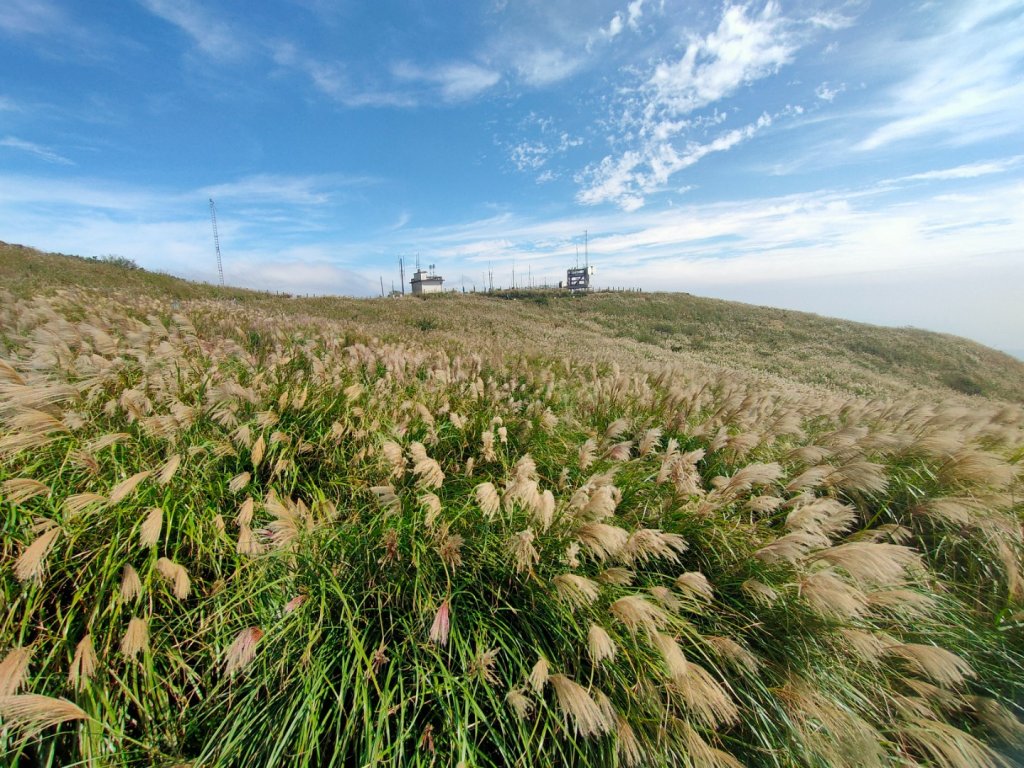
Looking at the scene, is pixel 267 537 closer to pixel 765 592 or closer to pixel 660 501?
pixel 660 501

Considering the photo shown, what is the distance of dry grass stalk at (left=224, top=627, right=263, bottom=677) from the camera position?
1875mm

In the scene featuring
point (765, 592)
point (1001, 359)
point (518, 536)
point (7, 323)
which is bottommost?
point (1001, 359)

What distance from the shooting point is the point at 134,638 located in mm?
1830

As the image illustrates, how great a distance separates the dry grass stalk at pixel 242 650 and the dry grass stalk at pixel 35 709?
47 cm

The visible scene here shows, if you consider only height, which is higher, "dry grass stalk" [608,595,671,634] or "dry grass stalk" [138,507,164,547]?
"dry grass stalk" [138,507,164,547]

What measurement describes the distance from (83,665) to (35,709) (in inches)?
15.4

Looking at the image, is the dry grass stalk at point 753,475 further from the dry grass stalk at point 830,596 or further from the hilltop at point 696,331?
the hilltop at point 696,331

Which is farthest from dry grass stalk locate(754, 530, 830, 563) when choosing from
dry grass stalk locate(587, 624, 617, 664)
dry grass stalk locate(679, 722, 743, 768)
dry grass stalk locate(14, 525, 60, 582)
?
dry grass stalk locate(14, 525, 60, 582)

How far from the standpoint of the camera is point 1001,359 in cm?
2903

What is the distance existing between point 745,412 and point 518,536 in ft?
11.7

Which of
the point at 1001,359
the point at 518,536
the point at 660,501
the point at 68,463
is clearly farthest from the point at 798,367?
the point at 68,463

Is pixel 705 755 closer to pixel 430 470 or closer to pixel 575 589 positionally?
pixel 575 589

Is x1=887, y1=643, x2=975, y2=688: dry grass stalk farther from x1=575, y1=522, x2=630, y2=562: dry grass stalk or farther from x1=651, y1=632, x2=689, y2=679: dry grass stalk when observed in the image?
x1=575, y1=522, x2=630, y2=562: dry grass stalk

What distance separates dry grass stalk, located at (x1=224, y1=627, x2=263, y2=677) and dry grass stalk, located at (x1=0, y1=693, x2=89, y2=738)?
47cm
